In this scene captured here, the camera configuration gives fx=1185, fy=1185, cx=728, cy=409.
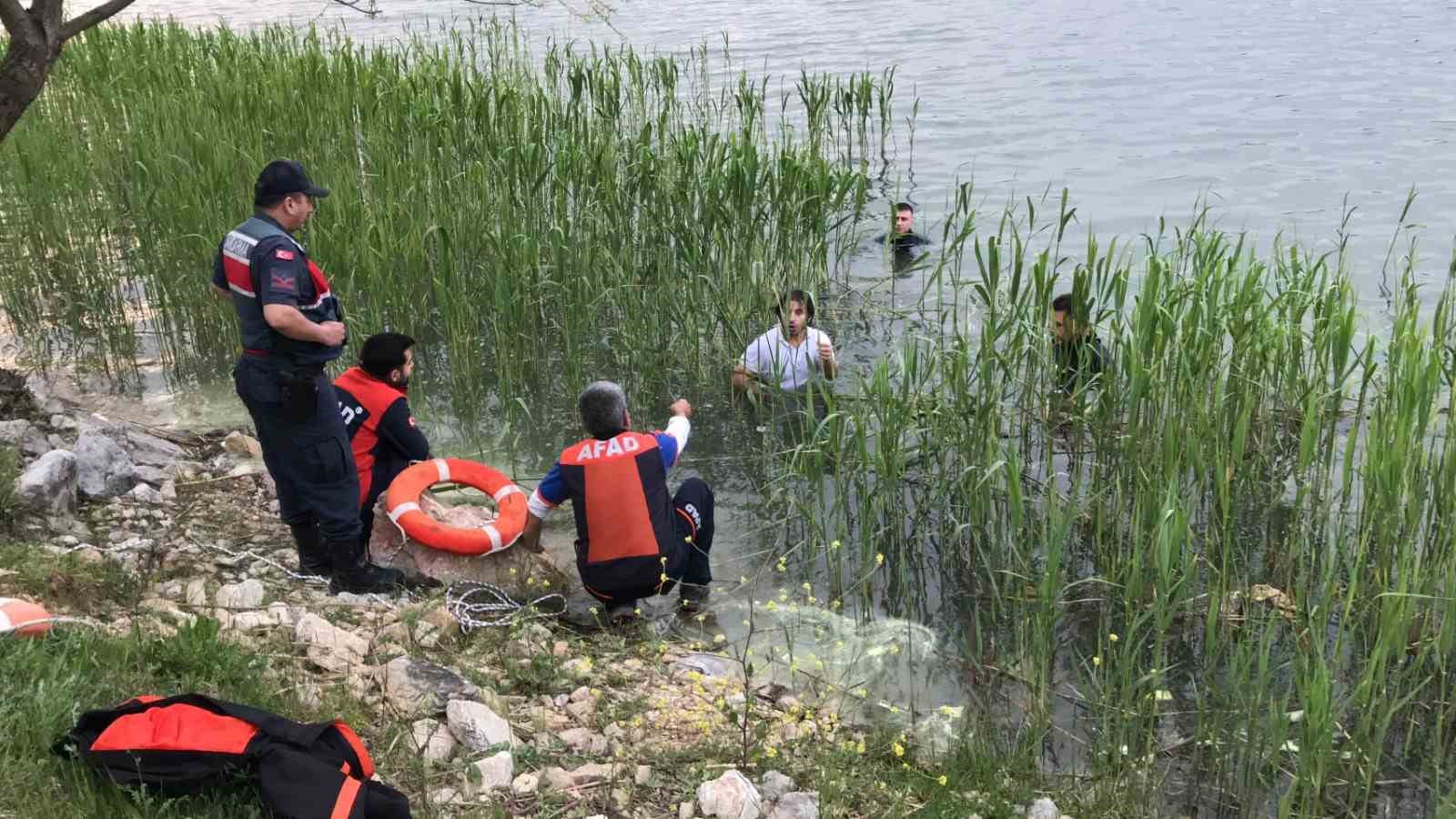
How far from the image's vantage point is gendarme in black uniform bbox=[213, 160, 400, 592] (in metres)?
4.76

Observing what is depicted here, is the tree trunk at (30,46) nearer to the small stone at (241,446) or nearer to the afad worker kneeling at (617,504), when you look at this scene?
the small stone at (241,446)

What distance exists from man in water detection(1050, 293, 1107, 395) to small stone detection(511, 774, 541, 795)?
298 centimetres

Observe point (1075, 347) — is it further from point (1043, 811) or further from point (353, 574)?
point (353, 574)

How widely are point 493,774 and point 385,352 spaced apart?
8.15 ft

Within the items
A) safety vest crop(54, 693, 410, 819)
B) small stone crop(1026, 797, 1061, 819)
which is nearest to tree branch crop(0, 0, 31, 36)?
safety vest crop(54, 693, 410, 819)

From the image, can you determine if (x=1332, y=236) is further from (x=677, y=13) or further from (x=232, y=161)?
(x=677, y=13)

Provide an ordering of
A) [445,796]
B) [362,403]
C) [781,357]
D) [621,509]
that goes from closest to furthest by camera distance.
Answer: [445,796]
[621,509]
[362,403]
[781,357]

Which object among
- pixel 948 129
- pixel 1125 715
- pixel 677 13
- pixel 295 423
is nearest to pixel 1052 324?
pixel 1125 715

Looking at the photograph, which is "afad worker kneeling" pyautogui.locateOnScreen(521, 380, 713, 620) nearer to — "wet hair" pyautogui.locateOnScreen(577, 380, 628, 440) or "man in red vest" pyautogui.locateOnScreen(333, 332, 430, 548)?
"wet hair" pyautogui.locateOnScreen(577, 380, 628, 440)

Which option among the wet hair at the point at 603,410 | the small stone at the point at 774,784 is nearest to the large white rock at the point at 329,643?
the wet hair at the point at 603,410

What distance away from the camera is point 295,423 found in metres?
4.93

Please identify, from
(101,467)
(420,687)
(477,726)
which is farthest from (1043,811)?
(101,467)

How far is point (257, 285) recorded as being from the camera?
4.77 m

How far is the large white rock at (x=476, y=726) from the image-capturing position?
12.1ft
